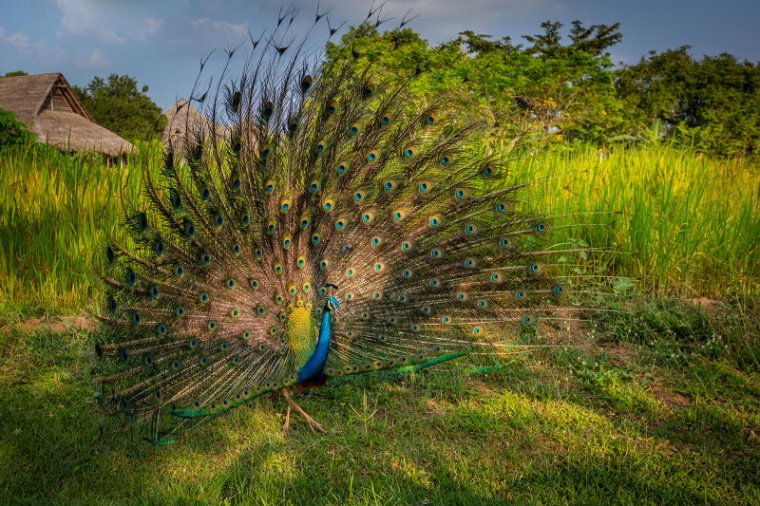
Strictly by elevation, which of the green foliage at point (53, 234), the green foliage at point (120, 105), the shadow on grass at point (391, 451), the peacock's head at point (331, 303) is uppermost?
the green foliage at point (120, 105)

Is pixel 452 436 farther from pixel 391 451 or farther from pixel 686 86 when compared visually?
pixel 686 86

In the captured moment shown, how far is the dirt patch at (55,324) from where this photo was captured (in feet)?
19.3

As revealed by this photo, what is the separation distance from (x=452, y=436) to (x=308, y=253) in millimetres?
1565

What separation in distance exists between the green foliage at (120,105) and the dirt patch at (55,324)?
35.0 m

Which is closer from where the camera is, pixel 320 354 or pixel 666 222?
pixel 320 354

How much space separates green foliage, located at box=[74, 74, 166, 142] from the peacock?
37152mm

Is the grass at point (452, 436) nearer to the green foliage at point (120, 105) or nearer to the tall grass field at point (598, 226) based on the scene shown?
the tall grass field at point (598, 226)

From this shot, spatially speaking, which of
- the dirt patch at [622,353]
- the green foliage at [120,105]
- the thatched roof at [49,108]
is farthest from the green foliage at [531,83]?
the green foliage at [120,105]

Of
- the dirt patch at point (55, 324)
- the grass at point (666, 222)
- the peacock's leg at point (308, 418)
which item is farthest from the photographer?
the grass at point (666, 222)

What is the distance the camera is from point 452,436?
423 cm

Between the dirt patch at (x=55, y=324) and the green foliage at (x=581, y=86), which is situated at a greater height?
the green foliage at (x=581, y=86)

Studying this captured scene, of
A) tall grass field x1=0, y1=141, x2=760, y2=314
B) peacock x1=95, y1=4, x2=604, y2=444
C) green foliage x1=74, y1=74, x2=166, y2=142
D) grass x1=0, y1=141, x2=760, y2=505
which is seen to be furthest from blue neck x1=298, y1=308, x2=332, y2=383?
green foliage x1=74, y1=74, x2=166, y2=142

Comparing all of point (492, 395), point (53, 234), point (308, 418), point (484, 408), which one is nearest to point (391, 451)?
point (308, 418)

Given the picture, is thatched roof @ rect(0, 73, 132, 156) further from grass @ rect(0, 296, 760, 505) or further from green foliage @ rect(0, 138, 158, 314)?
grass @ rect(0, 296, 760, 505)
